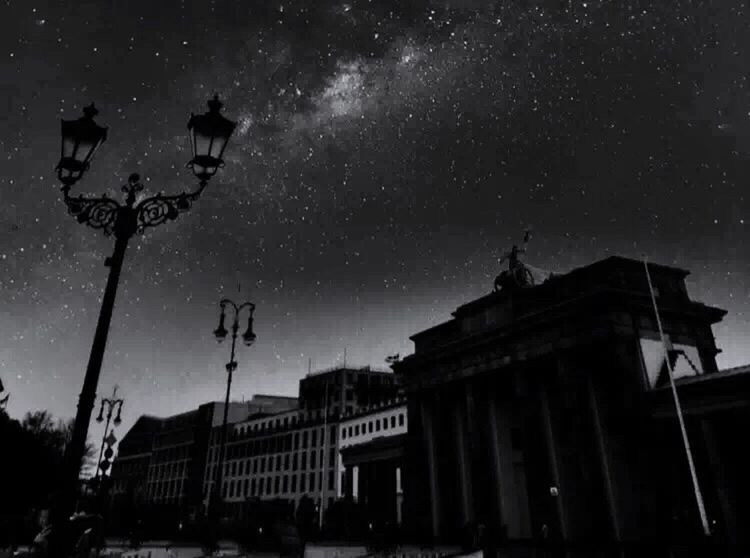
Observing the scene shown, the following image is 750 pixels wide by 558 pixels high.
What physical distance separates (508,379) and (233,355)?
70.0 feet

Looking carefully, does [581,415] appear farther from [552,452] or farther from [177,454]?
[177,454]

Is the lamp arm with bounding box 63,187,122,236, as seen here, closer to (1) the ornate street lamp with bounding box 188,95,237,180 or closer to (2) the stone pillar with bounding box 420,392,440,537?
(1) the ornate street lamp with bounding box 188,95,237,180

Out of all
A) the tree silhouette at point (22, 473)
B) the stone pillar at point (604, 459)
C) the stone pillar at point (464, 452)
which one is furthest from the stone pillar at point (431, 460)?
the tree silhouette at point (22, 473)

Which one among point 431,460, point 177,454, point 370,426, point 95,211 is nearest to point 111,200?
point 95,211

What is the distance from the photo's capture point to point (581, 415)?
3156 centimetres

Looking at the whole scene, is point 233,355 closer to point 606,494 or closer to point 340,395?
point 606,494

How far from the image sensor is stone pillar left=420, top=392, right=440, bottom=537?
4119cm

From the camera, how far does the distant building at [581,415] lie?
2733 cm

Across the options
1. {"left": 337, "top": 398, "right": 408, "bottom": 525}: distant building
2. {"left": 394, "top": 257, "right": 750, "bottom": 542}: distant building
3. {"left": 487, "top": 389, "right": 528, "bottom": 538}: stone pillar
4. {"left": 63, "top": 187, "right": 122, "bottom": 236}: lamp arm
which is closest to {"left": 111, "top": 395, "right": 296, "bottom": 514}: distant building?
{"left": 337, "top": 398, "right": 408, "bottom": 525}: distant building

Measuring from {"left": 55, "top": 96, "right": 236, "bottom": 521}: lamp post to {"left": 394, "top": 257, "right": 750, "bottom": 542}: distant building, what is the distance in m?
26.2

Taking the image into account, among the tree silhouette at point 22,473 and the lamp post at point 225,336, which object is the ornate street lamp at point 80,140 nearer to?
the lamp post at point 225,336

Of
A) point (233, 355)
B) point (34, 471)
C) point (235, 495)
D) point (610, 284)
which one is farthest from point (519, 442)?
point (235, 495)

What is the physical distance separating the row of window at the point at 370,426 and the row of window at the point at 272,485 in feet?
19.3

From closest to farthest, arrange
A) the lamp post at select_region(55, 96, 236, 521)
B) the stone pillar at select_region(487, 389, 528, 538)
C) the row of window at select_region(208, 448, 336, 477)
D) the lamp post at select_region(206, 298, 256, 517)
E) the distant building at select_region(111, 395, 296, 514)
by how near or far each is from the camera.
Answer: the lamp post at select_region(55, 96, 236, 521), the lamp post at select_region(206, 298, 256, 517), the stone pillar at select_region(487, 389, 528, 538), the row of window at select_region(208, 448, 336, 477), the distant building at select_region(111, 395, 296, 514)
